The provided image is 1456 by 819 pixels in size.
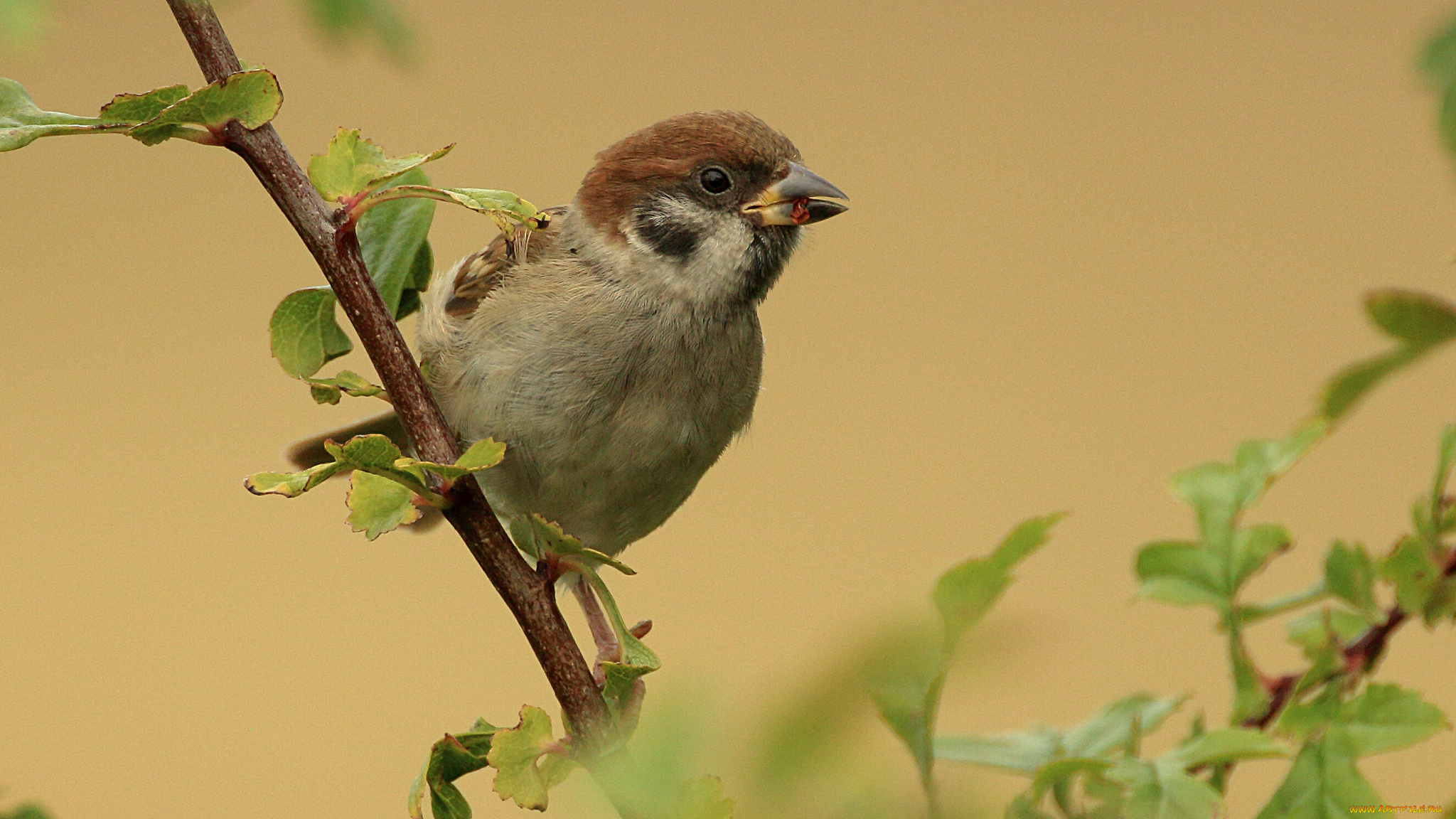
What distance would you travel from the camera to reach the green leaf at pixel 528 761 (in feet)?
2.18

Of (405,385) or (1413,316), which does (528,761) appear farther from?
Result: (1413,316)

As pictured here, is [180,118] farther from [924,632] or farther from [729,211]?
[729,211]

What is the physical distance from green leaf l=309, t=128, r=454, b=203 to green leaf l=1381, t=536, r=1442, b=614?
A: 0.52m

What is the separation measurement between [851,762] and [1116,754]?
0.47 metres

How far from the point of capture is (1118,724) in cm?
68

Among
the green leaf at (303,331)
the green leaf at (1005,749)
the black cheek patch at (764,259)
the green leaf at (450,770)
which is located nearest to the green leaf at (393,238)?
the green leaf at (303,331)

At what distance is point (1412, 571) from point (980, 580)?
0.30 meters

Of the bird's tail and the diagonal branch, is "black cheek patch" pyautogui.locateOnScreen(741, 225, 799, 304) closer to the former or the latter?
the bird's tail

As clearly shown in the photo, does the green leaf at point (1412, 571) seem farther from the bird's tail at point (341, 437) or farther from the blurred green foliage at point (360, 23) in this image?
the bird's tail at point (341, 437)

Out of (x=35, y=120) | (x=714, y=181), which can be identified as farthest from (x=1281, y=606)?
(x=714, y=181)

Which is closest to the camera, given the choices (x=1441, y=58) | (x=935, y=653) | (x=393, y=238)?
(x=935, y=653)

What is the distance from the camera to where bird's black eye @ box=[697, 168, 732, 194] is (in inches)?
60.5

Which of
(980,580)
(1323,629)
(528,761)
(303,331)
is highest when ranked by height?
(303,331)

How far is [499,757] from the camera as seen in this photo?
0.66m
